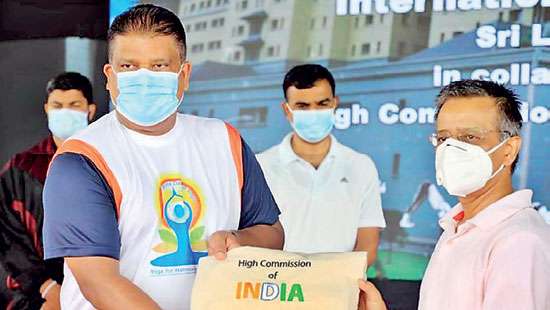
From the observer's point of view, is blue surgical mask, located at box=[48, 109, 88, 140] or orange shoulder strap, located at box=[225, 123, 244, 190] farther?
blue surgical mask, located at box=[48, 109, 88, 140]

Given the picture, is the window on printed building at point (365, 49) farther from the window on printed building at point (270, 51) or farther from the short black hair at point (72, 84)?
the short black hair at point (72, 84)

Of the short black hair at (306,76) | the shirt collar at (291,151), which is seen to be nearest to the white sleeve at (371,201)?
the shirt collar at (291,151)

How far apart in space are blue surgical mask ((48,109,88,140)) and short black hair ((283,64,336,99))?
2.84 feet

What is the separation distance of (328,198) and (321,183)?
0.06m

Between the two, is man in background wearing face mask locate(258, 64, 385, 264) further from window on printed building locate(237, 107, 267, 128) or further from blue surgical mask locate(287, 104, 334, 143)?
window on printed building locate(237, 107, 267, 128)

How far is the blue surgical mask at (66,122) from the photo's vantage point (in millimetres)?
3514

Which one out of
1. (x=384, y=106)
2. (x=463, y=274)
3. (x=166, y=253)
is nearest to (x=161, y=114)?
(x=166, y=253)

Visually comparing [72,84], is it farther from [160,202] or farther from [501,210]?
[501,210]

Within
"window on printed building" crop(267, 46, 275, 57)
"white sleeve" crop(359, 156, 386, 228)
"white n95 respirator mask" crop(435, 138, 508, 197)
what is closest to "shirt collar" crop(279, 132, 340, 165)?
"white sleeve" crop(359, 156, 386, 228)

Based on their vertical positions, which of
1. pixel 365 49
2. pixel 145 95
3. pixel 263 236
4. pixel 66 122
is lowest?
pixel 263 236

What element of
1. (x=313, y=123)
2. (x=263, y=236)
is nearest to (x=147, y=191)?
(x=263, y=236)

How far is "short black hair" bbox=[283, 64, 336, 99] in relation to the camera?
3.27 m

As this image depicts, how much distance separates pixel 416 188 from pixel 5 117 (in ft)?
5.80

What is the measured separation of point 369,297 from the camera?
1.82m
